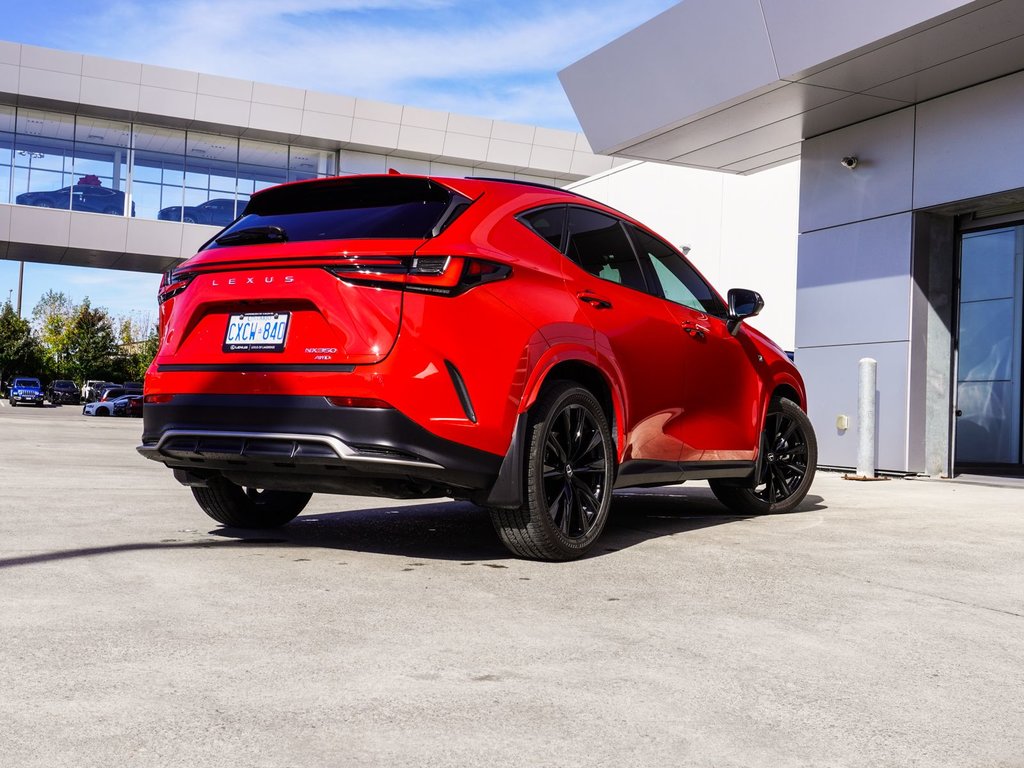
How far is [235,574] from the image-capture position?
4.18 metres

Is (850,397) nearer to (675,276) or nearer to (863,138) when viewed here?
(863,138)

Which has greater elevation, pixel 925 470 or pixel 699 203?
pixel 699 203

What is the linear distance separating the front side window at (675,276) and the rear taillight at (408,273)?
74.2 inches

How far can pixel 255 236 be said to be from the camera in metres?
4.66

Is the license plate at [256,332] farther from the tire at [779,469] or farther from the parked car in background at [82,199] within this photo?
the parked car in background at [82,199]

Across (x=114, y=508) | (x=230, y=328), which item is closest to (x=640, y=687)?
(x=230, y=328)

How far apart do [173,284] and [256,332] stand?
722mm

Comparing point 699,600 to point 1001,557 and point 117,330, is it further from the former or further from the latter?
point 117,330

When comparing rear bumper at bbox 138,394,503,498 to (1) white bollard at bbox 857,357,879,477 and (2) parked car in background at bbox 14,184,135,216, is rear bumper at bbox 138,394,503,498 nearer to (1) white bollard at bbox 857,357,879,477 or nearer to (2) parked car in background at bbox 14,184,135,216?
(1) white bollard at bbox 857,357,879,477

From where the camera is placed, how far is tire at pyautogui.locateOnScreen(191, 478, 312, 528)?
18.0ft

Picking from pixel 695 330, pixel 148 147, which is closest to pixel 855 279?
pixel 695 330

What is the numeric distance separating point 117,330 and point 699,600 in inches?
3411

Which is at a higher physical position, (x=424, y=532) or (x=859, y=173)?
(x=859, y=173)

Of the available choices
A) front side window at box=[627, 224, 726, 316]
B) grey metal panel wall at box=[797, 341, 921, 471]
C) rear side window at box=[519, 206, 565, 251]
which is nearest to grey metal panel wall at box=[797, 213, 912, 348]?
grey metal panel wall at box=[797, 341, 921, 471]
